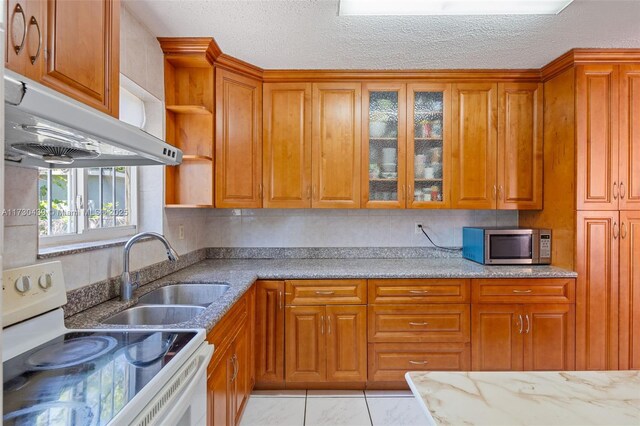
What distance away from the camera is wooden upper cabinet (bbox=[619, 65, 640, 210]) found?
2.29 m

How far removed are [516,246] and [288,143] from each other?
1.86 meters

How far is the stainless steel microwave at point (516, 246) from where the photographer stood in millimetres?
2518

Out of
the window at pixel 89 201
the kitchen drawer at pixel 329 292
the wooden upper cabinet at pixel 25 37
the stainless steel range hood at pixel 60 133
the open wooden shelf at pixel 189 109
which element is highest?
the open wooden shelf at pixel 189 109

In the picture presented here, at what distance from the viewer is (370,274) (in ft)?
7.63

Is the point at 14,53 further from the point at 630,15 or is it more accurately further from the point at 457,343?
the point at 630,15

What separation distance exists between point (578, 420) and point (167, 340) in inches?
43.5

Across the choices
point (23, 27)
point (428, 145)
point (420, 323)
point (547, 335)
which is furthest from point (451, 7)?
point (547, 335)

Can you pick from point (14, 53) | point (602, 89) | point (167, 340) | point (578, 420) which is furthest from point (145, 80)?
point (602, 89)

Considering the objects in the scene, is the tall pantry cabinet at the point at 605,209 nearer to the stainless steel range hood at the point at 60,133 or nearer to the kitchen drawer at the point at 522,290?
the kitchen drawer at the point at 522,290

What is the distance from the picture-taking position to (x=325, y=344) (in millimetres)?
2326

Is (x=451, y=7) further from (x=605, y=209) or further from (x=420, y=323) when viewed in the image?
(x=420, y=323)

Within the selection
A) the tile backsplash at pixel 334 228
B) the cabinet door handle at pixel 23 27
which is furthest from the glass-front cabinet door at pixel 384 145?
the cabinet door handle at pixel 23 27

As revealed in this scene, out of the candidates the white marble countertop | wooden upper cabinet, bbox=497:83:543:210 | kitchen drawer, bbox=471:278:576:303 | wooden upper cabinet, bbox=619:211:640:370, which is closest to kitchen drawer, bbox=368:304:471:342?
kitchen drawer, bbox=471:278:576:303

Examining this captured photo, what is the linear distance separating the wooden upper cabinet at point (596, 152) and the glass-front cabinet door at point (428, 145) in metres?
0.83
